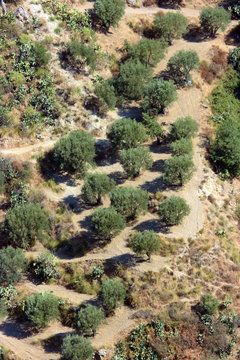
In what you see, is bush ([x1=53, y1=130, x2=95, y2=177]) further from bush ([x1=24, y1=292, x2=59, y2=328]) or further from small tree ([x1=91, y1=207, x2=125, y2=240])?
bush ([x1=24, y1=292, x2=59, y2=328])

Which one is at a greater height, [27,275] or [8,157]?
[8,157]

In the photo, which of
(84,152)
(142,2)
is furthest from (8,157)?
(142,2)

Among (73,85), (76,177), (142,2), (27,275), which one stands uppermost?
(142,2)

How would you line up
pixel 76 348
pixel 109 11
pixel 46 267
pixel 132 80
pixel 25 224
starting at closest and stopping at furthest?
pixel 76 348, pixel 46 267, pixel 25 224, pixel 132 80, pixel 109 11

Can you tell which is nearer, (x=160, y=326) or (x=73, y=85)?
(x=160, y=326)

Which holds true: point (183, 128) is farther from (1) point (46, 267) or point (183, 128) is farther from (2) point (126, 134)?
(1) point (46, 267)

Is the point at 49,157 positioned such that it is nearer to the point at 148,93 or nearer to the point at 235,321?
the point at 148,93

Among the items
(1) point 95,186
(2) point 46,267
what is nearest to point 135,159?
(1) point 95,186
